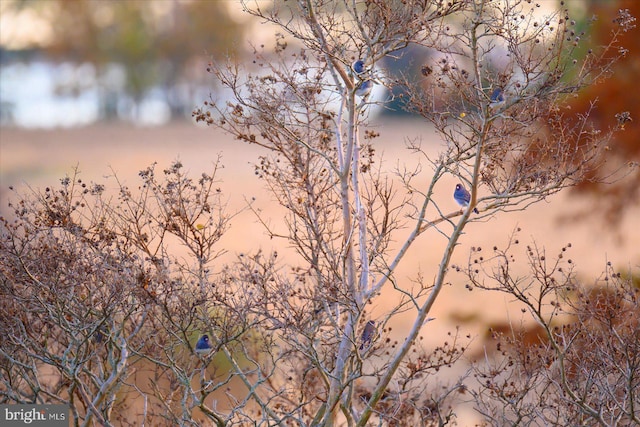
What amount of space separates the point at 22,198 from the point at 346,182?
112 inches

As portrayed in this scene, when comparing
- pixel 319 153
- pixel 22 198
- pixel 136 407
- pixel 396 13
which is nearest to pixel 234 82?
pixel 319 153

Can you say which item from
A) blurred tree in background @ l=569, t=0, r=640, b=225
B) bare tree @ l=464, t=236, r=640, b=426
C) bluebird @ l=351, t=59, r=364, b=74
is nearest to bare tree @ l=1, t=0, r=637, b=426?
bluebird @ l=351, t=59, r=364, b=74

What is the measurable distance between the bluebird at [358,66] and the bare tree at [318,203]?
0.4 inches

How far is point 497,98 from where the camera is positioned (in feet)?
20.6

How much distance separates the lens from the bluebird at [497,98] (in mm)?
6242

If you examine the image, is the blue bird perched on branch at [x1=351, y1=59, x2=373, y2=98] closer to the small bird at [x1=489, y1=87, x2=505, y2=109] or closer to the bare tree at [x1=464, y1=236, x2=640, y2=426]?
the small bird at [x1=489, y1=87, x2=505, y2=109]

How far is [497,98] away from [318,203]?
2.32 metres

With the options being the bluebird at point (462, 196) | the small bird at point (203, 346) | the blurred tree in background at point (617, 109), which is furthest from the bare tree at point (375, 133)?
the blurred tree in background at point (617, 109)

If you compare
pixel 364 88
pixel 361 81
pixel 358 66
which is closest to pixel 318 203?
pixel 364 88

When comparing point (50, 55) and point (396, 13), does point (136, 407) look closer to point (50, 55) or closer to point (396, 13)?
point (396, 13)

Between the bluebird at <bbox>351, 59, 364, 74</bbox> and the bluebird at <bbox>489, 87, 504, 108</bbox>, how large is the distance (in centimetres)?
135

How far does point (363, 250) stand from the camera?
786cm

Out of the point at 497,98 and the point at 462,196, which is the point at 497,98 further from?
the point at 462,196

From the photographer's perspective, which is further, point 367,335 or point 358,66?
point 367,335
